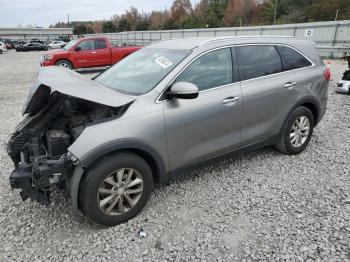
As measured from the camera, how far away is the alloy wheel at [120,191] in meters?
2.82

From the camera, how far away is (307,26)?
2033 centimetres

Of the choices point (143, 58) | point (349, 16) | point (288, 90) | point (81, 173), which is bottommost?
point (81, 173)

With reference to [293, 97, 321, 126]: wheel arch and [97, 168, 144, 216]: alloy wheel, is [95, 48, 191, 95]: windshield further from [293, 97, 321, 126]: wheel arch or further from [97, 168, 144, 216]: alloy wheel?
[293, 97, 321, 126]: wheel arch

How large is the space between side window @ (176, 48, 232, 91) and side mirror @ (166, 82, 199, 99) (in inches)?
7.7

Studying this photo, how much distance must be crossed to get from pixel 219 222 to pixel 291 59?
2.53 metres

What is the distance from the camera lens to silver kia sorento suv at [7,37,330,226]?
2.71 metres

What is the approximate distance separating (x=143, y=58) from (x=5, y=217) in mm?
2436

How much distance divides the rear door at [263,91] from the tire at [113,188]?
1.48 metres

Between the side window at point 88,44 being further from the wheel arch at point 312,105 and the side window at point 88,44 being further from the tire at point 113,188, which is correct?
the tire at point 113,188

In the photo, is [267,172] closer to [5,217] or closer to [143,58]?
[143,58]

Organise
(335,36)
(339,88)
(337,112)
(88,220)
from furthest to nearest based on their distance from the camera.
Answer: (335,36), (339,88), (337,112), (88,220)

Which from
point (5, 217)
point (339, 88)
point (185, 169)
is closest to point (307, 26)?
point (339, 88)

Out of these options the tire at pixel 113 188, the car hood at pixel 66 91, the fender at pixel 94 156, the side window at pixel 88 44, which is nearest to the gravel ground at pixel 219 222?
the tire at pixel 113 188

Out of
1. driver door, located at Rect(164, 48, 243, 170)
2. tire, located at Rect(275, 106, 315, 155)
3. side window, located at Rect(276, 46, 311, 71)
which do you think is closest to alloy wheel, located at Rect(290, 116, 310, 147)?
tire, located at Rect(275, 106, 315, 155)
